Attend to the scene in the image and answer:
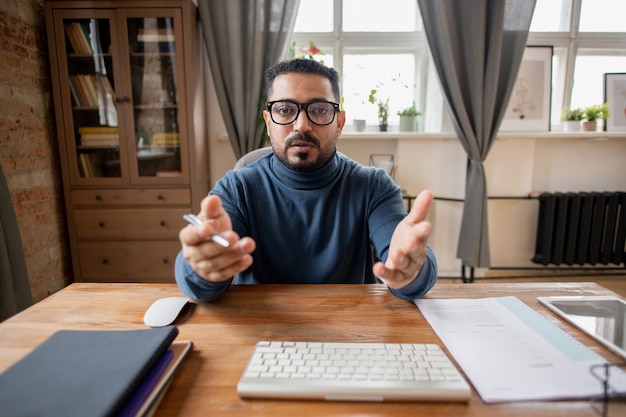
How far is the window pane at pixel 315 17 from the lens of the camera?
8.86 ft

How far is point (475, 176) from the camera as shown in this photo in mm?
2480

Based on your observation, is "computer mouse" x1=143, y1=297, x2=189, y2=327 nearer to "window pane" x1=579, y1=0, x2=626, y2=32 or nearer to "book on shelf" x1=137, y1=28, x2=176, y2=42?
"book on shelf" x1=137, y1=28, x2=176, y2=42

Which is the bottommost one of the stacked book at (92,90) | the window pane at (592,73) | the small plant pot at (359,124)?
the small plant pot at (359,124)

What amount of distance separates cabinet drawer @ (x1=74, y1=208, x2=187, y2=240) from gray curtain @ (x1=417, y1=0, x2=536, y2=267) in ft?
6.65

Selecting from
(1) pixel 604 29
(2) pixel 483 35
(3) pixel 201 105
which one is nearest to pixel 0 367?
(3) pixel 201 105

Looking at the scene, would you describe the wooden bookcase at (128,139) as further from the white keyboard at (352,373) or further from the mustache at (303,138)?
the white keyboard at (352,373)

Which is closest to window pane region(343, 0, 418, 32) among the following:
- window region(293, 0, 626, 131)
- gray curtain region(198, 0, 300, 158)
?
window region(293, 0, 626, 131)

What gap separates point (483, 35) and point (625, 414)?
2424 mm

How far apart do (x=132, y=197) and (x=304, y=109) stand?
1.79 m

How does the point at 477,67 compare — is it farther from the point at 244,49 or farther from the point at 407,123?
the point at 244,49

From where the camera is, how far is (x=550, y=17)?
106 inches

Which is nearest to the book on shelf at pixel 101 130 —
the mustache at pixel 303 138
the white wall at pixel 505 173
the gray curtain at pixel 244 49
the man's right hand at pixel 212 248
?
the gray curtain at pixel 244 49

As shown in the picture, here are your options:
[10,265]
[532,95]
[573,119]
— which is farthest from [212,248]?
[573,119]

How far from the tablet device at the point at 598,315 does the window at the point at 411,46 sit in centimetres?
210
